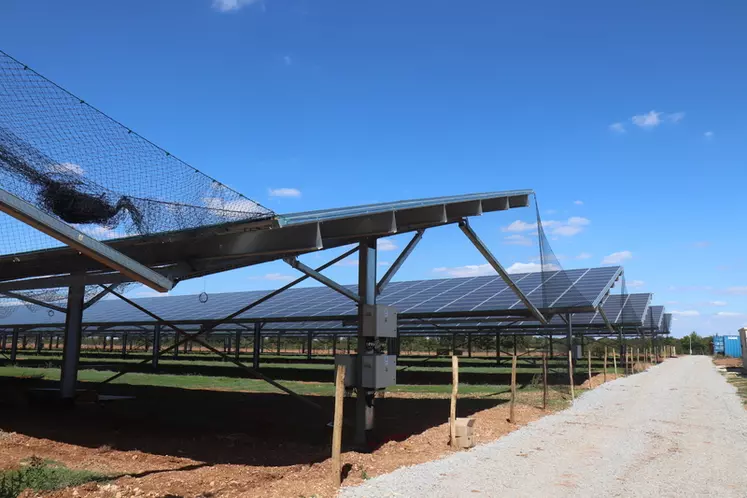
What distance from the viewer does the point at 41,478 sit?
7.36 metres

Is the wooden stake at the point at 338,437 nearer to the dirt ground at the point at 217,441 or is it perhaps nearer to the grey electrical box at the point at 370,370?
the dirt ground at the point at 217,441

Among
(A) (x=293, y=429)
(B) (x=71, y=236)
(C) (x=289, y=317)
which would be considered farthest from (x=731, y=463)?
(C) (x=289, y=317)

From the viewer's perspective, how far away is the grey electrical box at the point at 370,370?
9.94 meters

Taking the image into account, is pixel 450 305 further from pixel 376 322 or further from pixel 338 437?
pixel 338 437

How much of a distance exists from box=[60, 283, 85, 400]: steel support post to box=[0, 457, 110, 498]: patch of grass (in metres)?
7.50

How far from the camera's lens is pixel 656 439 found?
12.0 metres

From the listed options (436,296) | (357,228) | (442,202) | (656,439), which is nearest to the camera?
(357,228)

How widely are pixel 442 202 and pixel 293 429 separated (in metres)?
6.00

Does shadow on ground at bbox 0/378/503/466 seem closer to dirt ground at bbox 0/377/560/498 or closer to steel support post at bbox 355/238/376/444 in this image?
dirt ground at bbox 0/377/560/498

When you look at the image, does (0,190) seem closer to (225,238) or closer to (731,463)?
(225,238)

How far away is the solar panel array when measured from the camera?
22.1 m

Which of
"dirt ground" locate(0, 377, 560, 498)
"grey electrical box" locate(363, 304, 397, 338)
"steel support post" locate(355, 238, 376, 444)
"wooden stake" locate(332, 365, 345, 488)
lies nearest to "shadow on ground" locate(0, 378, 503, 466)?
"dirt ground" locate(0, 377, 560, 498)

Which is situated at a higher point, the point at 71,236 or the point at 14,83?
the point at 14,83

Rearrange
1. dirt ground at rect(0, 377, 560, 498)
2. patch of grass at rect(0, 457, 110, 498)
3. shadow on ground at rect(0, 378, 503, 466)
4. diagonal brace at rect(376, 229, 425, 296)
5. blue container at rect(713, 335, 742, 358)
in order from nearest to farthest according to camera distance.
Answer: patch of grass at rect(0, 457, 110, 498) → dirt ground at rect(0, 377, 560, 498) → shadow on ground at rect(0, 378, 503, 466) → diagonal brace at rect(376, 229, 425, 296) → blue container at rect(713, 335, 742, 358)
